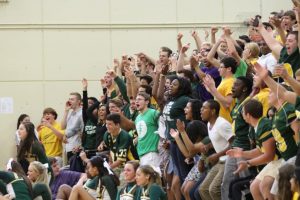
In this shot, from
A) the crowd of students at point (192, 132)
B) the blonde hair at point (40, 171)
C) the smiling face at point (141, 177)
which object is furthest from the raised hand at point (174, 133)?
the blonde hair at point (40, 171)

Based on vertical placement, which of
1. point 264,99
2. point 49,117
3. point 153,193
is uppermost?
point 264,99

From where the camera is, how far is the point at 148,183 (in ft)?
40.3

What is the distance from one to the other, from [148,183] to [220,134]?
1212 millimetres

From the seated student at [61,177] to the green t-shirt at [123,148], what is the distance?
1069 millimetres

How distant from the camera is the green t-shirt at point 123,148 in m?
14.0

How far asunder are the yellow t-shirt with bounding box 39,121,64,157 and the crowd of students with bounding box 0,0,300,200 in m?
0.72

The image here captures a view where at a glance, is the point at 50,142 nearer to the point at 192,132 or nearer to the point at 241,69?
the point at 192,132

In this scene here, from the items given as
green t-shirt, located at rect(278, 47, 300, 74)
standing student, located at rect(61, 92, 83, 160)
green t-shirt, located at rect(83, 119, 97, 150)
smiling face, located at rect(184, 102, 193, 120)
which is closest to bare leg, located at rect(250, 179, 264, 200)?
green t-shirt, located at rect(278, 47, 300, 74)

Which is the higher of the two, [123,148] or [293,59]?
[293,59]

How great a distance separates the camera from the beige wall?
1914 centimetres

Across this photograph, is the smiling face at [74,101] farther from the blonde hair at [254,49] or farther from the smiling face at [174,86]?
the blonde hair at [254,49]

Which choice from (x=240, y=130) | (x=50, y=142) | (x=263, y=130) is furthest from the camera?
(x=50, y=142)

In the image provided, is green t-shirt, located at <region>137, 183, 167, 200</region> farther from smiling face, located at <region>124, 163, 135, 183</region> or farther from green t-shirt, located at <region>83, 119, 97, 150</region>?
green t-shirt, located at <region>83, 119, 97, 150</region>

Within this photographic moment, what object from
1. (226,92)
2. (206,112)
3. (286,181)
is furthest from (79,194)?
(286,181)
